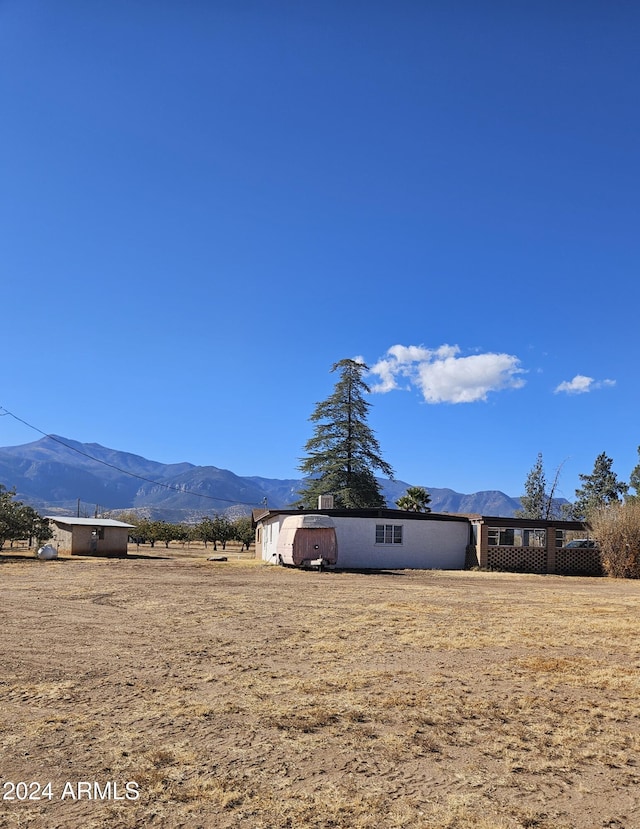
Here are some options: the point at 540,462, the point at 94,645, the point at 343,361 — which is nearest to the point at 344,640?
the point at 94,645

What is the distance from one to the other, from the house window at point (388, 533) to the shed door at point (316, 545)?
359 centimetres

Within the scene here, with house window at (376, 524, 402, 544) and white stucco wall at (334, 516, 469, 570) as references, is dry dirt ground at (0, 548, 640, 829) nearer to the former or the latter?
white stucco wall at (334, 516, 469, 570)

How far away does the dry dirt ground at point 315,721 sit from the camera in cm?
426

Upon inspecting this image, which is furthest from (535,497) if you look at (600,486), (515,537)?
(515,537)

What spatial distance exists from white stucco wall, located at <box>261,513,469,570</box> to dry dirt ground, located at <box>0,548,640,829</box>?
18.2 metres

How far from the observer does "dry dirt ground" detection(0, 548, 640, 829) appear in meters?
4.26

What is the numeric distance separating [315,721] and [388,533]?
25.6 metres

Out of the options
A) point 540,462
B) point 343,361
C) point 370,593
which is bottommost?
point 370,593

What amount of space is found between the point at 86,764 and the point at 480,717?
3587 mm

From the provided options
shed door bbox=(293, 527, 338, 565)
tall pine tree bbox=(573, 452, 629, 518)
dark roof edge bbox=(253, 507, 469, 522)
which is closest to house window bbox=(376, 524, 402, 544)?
dark roof edge bbox=(253, 507, 469, 522)

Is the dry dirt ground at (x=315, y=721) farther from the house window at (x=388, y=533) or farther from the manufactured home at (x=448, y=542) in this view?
the house window at (x=388, y=533)

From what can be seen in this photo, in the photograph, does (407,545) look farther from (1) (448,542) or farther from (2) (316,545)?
(2) (316,545)

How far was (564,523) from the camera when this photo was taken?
1266 inches

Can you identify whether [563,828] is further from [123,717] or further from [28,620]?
[28,620]
